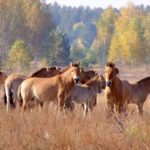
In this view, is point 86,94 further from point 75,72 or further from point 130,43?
point 130,43

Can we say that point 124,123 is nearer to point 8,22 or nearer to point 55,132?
point 55,132

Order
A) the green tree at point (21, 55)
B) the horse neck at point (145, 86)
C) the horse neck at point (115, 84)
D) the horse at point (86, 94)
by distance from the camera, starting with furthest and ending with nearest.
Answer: the green tree at point (21, 55)
the horse neck at point (145, 86)
the horse at point (86, 94)
the horse neck at point (115, 84)

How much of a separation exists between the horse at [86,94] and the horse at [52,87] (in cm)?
50

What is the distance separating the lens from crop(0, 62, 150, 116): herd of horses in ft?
39.4

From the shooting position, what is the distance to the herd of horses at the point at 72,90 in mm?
12000

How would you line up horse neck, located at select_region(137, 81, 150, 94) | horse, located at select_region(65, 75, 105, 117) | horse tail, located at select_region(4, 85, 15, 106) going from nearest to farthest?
horse, located at select_region(65, 75, 105, 117), horse tail, located at select_region(4, 85, 15, 106), horse neck, located at select_region(137, 81, 150, 94)

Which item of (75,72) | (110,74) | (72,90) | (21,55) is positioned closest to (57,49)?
(21,55)

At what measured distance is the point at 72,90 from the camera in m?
13.8

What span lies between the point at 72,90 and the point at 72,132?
5.69m

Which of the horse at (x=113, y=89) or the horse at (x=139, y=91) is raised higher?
the horse at (x=113, y=89)

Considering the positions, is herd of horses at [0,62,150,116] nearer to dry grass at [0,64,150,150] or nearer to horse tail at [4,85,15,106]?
horse tail at [4,85,15,106]

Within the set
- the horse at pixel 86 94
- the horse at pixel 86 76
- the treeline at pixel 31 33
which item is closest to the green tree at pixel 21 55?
the treeline at pixel 31 33

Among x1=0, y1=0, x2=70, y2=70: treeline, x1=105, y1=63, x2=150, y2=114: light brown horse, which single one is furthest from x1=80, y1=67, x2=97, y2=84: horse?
x1=0, y1=0, x2=70, y2=70: treeline

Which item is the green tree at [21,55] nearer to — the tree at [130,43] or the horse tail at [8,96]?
the tree at [130,43]
